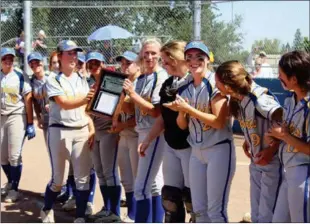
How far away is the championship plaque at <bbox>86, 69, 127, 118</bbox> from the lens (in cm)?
426

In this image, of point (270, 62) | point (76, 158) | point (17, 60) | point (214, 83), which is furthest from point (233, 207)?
point (17, 60)

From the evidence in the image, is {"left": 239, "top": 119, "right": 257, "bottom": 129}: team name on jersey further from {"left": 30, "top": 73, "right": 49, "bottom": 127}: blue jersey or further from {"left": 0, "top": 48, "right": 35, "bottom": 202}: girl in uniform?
{"left": 0, "top": 48, "right": 35, "bottom": 202}: girl in uniform

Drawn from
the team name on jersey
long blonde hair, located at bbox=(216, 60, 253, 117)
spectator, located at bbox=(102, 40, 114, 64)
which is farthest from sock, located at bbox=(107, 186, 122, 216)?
spectator, located at bbox=(102, 40, 114, 64)

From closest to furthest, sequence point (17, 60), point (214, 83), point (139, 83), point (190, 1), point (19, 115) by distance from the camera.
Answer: point (214, 83) < point (139, 83) < point (19, 115) < point (190, 1) < point (17, 60)

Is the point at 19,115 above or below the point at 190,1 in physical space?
below

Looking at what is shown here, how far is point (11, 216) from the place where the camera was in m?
5.27

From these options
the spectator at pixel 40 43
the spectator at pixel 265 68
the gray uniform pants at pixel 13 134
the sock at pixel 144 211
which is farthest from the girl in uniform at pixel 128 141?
the spectator at pixel 40 43

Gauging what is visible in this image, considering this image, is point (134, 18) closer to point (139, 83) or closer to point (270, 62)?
point (270, 62)

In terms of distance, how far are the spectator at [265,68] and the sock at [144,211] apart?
5298 millimetres

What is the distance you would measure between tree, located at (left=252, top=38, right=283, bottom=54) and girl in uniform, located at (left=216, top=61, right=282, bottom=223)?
18.4 feet

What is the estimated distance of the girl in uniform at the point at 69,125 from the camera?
15.1 feet

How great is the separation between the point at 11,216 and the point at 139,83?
2.03m

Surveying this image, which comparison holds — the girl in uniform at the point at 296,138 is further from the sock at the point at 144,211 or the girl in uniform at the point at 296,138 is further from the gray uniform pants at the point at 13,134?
the gray uniform pants at the point at 13,134

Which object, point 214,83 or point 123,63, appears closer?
point 214,83
